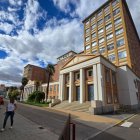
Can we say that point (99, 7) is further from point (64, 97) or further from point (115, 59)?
point (64, 97)

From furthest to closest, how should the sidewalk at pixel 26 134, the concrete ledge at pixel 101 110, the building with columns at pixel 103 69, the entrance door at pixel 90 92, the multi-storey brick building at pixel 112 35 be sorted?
the multi-storey brick building at pixel 112 35, the entrance door at pixel 90 92, the building with columns at pixel 103 69, the concrete ledge at pixel 101 110, the sidewalk at pixel 26 134

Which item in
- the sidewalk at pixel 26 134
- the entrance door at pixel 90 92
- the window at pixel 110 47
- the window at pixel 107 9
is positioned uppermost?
the window at pixel 107 9

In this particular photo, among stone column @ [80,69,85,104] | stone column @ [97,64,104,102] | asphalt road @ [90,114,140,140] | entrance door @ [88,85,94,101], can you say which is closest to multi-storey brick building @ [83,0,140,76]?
entrance door @ [88,85,94,101]

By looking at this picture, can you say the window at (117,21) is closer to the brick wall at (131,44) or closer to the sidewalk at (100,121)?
the brick wall at (131,44)

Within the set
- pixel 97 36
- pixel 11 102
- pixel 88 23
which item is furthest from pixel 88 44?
pixel 11 102

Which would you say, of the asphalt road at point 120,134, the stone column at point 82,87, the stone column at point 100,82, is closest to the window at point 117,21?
the stone column at point 82,87

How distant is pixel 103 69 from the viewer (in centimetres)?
2245

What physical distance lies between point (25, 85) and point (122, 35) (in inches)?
2175

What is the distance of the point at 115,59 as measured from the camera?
36.8 m

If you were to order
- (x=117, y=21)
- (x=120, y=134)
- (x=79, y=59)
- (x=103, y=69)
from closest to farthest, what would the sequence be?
(x=120, y=134) < (x=103, y=69) < (x=79, y=59) < (x=117, y=21)

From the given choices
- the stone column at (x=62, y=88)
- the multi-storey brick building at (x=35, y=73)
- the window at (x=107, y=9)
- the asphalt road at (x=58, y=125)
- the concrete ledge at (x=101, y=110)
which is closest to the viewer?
the asphalt road at (x=58, y=125)

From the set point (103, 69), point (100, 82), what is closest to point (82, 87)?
point (100, 82)

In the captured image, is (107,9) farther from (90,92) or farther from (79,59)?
(90,92)

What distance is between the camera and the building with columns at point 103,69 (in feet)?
72.1
